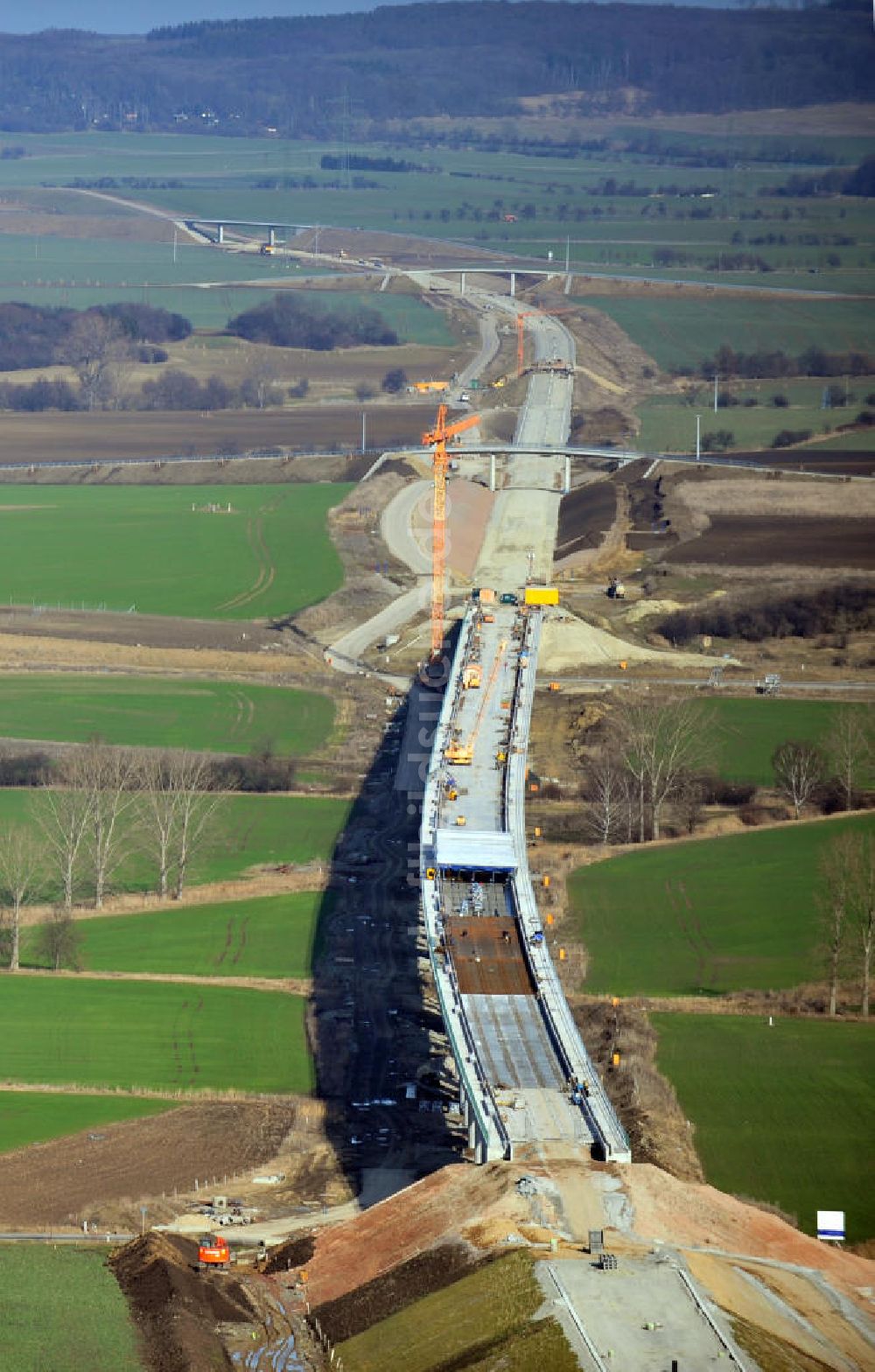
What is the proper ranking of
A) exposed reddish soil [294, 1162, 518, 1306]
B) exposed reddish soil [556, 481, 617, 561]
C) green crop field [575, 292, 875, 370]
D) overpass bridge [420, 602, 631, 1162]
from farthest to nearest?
1. green crop field [575, 292, 875, 370]
2. exposed reddish soil [556, 481, 617, 561]
3. overpass bridge [420, 602, 631, 1162]
4. exposed reddish soil [294, 1162, 518, 1306]

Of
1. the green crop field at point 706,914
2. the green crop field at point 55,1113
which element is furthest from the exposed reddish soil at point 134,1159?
the green crop field at point 706,914

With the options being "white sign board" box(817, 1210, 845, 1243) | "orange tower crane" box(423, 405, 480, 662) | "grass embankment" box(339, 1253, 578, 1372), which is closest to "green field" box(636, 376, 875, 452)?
"orange tower crane" box(423, 405, 480, 662)

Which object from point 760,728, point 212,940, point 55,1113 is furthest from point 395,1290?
point 760,728

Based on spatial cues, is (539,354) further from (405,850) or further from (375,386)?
(405,850)

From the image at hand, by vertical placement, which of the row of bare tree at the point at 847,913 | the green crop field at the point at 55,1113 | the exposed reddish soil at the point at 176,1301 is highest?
the exposed reddish soil at the point at 176,1301

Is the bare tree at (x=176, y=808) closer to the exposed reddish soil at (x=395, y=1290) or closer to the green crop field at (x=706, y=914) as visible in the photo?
the green crop field at (x=706, y=914)

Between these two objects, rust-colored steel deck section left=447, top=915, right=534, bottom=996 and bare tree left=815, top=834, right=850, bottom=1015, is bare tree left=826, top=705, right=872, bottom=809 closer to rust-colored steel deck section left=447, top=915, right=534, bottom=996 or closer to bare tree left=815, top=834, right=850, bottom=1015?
bare tree left=815, top=834, right=850, bottom=1015
